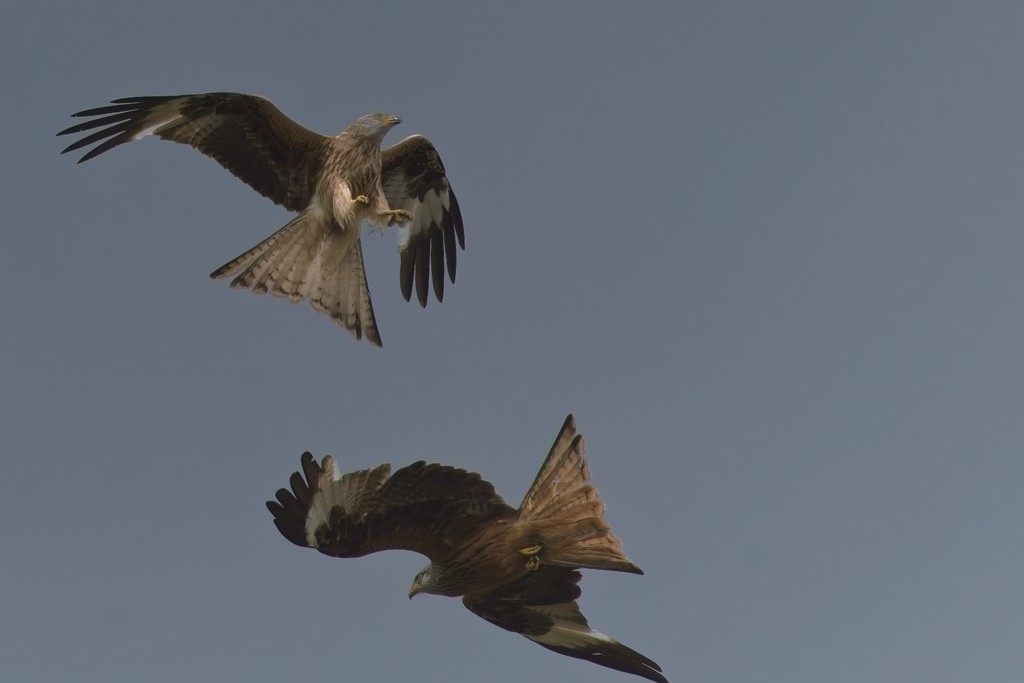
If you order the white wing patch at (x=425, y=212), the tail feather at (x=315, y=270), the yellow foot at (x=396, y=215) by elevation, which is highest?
the white wing patch at (x=425, y=212)

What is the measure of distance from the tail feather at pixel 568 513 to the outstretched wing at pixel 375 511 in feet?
0.69

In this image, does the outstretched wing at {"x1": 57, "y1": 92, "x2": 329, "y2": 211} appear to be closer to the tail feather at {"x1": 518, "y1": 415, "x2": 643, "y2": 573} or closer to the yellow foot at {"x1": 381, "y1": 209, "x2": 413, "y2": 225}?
the yellow foot at {"x1": 381, "y1": 209, "x2": 413, "y2": 225}

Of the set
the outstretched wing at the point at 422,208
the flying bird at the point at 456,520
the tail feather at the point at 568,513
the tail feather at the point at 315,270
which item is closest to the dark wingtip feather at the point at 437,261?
the outstretched wing at the point at 422,208

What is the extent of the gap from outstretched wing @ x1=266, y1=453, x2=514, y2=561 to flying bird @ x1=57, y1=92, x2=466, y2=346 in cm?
225

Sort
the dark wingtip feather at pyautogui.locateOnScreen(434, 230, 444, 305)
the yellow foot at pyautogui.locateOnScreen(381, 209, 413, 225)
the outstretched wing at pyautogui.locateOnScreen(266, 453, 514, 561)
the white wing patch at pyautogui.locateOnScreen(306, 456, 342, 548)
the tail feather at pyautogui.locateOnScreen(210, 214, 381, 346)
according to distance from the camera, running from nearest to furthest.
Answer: the outstretched wing at pyautogui.locateOnScreen(266, 453, 514, 561), the white wing patch at pyautogui.locateOnScreen(306, 456, 342, 548), the tail feather at pyautogui.locateOnScreen(210, 214, 381, 346), the yellow foot at pyautogui.locateOnScreen(381, 209, 413, 225), the dark wingtip feather at pyautogui.locateOnScreen(434, 230, 444, 305)

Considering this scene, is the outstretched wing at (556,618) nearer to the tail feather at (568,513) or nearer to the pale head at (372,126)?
the tail feather at (568,513)

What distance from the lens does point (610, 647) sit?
794 centimetres

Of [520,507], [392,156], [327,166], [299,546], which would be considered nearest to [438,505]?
[520,507]

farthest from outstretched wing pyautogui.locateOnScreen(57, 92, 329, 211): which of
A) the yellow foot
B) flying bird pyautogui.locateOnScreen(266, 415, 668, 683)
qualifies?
flying bird pyautogui.locateOnScreen(266, 415, 668, 683)

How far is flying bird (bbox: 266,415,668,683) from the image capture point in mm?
7191

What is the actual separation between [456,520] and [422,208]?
14.8 feet

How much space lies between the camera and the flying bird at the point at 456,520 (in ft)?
23.6

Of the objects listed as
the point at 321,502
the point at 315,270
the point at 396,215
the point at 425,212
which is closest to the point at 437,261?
the point at 425,212

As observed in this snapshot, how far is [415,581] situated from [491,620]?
94cm
